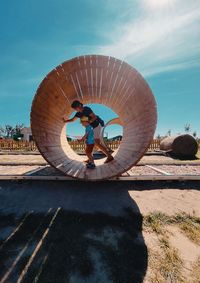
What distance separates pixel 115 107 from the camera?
7574mm

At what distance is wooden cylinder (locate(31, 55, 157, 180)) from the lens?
→ 4.51m

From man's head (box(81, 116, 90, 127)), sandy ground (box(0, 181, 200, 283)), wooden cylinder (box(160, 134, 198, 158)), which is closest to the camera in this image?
sandy ground (box(0, 181, 200, 283))

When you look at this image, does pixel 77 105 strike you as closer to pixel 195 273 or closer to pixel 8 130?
pixel 195 273

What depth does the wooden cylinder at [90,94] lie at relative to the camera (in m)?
4.51

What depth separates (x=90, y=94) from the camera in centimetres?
754

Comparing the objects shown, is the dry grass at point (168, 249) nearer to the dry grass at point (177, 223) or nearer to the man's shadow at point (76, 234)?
the dry grass at point (177, 223)

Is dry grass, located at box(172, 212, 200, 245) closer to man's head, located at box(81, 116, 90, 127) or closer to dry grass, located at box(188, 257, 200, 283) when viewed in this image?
dry grass, located at box(188, 257, 200, 283)

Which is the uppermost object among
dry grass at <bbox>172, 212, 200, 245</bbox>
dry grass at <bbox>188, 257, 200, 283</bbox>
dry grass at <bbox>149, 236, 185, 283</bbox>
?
dry grass at <bbox>172, 212, 200, 245</bbox>

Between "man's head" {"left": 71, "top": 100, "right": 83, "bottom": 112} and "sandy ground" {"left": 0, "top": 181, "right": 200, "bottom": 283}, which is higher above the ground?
"man's head" {"left": 71, "top": 100, "right": 83, "bottom": 112}

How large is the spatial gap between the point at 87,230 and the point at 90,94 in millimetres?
5647

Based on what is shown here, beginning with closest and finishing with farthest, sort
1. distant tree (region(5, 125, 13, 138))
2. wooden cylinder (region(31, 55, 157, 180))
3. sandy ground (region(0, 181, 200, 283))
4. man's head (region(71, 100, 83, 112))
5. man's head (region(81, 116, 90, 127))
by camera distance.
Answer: sandy ground (region(0, 181, 200, 283)), wooden cylinder (region(31, 55, 157, 180)), man's head (region(71, 100, 83, 112)), man's head (region(81, 116, 90, 127)), distant tree (region(5, 125, 13, 138))

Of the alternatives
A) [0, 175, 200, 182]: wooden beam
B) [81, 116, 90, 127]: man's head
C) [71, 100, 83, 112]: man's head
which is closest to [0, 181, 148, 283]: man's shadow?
[0, 175, 200, 182]: wooden beam

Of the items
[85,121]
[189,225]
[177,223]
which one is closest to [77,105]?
[85,121]

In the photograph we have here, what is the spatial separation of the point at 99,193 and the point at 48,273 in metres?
2.16
